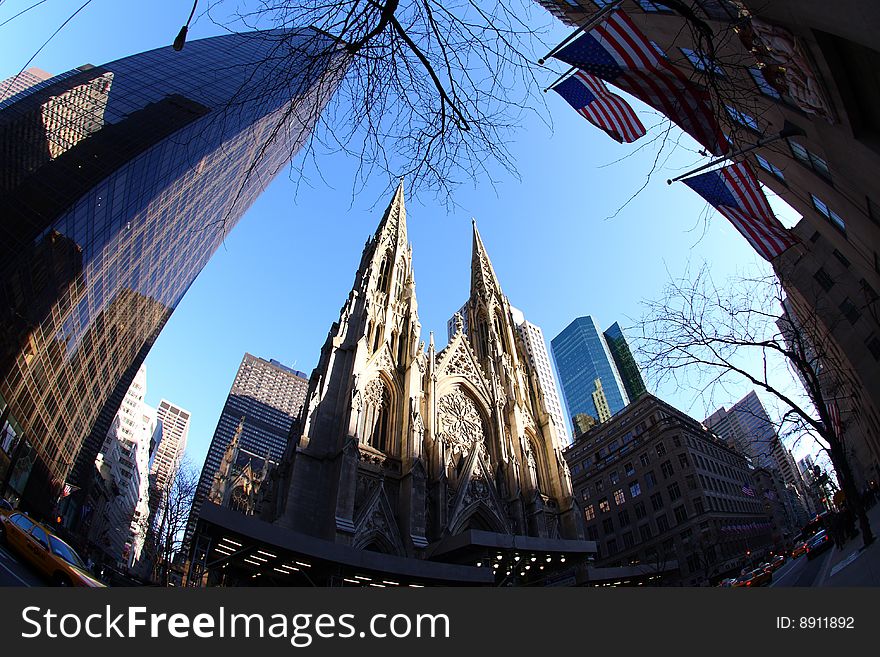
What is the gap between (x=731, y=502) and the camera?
144 feet

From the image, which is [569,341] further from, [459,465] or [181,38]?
[181,38]

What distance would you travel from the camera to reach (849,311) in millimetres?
18266

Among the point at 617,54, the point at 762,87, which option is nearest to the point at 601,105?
the point at 617,54

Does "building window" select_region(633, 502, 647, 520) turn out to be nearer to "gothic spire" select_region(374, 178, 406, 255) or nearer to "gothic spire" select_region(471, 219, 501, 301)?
"gothic spire" select_region(471, 219, 501, 301)

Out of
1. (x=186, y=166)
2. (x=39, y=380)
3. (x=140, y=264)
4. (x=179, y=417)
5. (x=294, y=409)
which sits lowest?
(x=39, y=380)

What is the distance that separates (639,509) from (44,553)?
Result: 1905 inches

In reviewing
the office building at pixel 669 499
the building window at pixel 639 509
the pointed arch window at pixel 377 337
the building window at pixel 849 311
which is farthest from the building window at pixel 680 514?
the pointed arch window at pixel 377 337

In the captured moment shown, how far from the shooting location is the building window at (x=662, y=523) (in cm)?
4005

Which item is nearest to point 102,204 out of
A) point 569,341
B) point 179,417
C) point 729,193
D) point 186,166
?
point 186,166

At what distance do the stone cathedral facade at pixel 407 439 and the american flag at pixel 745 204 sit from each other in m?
18.5

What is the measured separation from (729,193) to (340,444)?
19634mm

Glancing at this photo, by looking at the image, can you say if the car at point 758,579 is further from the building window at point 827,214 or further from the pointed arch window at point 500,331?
the pointed arch window at point 500,331

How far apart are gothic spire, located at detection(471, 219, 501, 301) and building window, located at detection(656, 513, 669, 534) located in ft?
93.6

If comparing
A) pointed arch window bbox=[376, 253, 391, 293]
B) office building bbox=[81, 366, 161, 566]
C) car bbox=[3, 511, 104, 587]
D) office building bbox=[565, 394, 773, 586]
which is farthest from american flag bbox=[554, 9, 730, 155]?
office building bbox=[81, 366, 161, 566]
